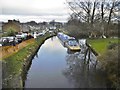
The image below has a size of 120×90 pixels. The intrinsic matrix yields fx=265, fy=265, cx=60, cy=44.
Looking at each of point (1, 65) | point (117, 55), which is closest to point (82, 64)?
point (117, 55)

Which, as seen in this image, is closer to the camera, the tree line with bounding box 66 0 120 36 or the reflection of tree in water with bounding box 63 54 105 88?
the reflection of tree in water with bounding box 63 54 105 88

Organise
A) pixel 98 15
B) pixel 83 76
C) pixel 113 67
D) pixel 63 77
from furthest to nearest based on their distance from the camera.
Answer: pixel 98 15, pixel 83 76, pixel 63 77, pixel 113 67

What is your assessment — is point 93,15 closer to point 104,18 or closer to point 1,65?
point 104,18

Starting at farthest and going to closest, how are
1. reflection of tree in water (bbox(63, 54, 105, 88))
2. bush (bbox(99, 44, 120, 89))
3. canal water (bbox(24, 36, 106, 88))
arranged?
1. reflection of tree in water (bbox(63, 54, 105, 88))
2. canal water (bbox(24, 36, 106, 88))
3. bush (bbox(99, 44, 120, 89))

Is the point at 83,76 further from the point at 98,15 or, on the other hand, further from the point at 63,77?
the point at 98,15

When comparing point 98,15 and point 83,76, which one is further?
point 98,15

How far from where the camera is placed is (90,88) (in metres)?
20.1

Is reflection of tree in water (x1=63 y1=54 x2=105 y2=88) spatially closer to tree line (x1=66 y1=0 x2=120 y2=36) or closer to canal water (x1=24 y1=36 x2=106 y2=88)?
canal water (x1=24 y1=36 x2=106 y2=88)

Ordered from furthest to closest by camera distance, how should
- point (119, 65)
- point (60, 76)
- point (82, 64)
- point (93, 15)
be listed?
point (93, 15) < point (82, 64) < point (60, 76) < point (119, 65)

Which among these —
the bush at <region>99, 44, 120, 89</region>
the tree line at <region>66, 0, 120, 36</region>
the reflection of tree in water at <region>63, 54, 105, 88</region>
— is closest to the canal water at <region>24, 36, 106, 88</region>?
the reflection of tree in water at <region>63, 54, 105, 88</region>

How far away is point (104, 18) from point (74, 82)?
142 ft

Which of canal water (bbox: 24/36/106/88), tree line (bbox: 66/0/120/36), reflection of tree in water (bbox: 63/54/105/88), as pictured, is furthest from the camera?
tree line (bbox: 66/0/120/36)

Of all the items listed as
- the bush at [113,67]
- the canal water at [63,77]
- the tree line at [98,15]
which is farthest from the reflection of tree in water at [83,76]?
the tree line at [98,15]

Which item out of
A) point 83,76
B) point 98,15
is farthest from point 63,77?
point 98,15
